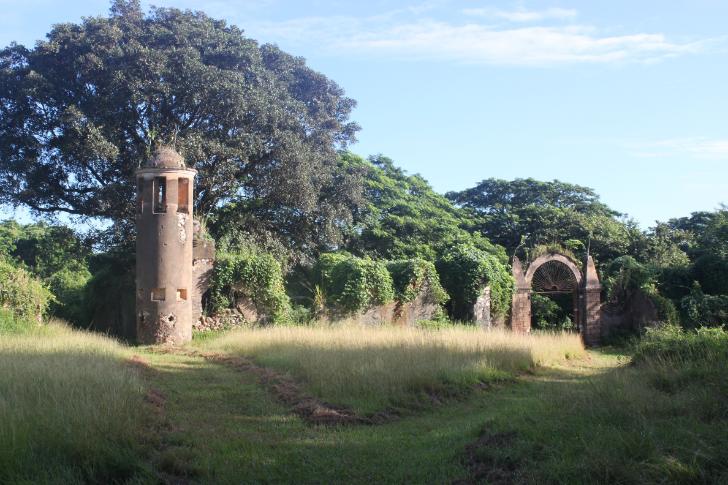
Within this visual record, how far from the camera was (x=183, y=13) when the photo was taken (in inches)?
1054

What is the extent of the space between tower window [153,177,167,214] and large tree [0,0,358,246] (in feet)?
12.2

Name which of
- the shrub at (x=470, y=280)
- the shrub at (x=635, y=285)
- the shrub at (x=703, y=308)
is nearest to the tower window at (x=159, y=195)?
the shrub at (x=470, y=280)

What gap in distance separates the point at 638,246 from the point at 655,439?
26.3 metres

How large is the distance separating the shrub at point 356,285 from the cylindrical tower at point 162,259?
4.78 metres

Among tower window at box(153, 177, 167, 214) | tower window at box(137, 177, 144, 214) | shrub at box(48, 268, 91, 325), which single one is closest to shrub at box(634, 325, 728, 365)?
tower window at box(153, 177, 167, 214)

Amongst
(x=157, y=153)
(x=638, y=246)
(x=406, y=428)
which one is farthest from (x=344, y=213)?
(x=406, y=428)

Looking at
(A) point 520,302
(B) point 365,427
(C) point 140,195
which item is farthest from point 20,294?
(A) point 520,302

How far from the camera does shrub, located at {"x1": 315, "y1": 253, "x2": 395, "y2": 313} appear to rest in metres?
21.8

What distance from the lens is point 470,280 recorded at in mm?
23797

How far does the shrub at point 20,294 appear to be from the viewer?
18.8 m

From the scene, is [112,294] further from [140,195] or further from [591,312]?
[591,312]

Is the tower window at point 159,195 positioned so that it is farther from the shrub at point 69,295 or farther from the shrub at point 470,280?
the shrub at point 470,280

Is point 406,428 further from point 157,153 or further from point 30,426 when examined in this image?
point 157,153

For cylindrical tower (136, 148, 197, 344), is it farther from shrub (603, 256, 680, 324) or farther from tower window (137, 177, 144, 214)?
shrub (603, 256, 680, 324)
